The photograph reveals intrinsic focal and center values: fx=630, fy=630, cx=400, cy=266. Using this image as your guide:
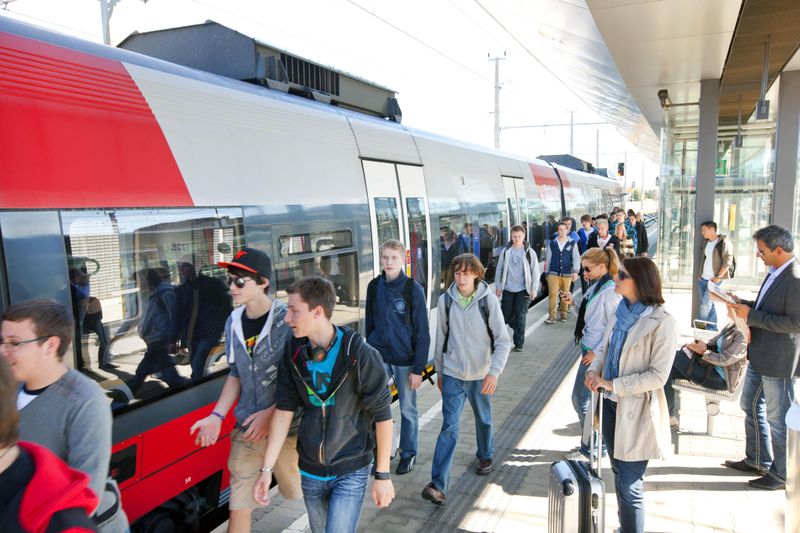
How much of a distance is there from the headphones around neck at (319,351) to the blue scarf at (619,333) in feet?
5.68

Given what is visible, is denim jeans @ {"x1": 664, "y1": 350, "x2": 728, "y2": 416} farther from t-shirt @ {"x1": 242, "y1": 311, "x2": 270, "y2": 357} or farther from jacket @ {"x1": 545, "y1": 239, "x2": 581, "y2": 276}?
jacket @ {"x1": 545, "y1": 239, "x2": 581, "y2": 276}

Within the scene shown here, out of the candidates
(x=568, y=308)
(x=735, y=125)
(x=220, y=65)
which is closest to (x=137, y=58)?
(x=220, y=65)

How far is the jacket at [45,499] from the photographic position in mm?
1476

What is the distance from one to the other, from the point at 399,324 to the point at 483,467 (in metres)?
1.25

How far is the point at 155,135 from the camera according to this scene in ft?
11.8

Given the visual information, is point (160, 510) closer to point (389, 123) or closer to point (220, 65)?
point (220, 65)

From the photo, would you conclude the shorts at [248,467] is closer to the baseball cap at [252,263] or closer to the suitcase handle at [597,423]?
the baseball cap at [252,263]

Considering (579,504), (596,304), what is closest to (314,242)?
(596,304)

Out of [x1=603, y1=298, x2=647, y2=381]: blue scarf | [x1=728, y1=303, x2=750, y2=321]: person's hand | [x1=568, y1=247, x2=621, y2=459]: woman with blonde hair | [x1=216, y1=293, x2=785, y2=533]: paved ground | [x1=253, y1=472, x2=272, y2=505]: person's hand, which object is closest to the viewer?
[x1=253, y1=472, x2=272, y2=505]: person's hand

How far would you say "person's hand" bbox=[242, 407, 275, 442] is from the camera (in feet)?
10.2

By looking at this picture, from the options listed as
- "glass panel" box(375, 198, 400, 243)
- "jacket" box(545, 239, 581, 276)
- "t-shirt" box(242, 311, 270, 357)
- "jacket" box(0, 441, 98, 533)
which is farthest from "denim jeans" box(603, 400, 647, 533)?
"jacket" box(545, 239, 581, 276)

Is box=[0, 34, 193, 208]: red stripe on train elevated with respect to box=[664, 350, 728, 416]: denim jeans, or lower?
elevated

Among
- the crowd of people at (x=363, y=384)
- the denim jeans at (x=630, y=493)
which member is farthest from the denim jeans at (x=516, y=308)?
the denim jeans at (x=630, y=493)

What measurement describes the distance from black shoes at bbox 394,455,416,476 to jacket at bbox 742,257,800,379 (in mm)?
2542
